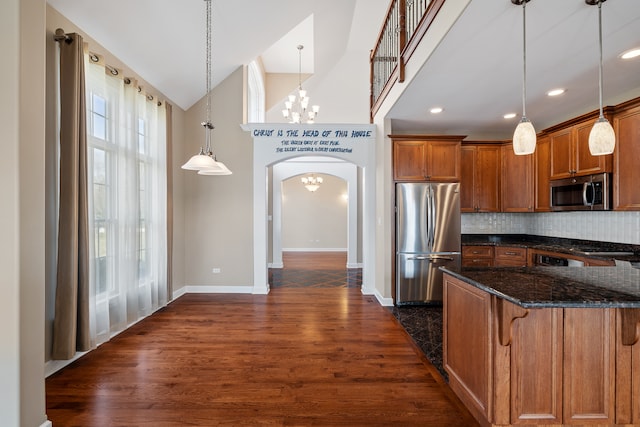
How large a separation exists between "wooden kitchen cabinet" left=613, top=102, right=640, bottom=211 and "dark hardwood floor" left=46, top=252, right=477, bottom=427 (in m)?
2.75

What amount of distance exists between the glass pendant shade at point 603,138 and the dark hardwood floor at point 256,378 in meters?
1.94

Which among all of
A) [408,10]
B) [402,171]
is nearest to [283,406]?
[402,171]

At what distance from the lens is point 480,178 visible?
4914 mm

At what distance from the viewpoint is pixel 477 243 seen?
4.66 m

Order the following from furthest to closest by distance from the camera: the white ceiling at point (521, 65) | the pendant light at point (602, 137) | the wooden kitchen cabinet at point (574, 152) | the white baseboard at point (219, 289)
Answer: the white baseboard at point (219, 289) < the wooden kitchen cabinet at point (574, 152) < the white ceiling at point (521, 65) < the pendant light at point (602, 137)

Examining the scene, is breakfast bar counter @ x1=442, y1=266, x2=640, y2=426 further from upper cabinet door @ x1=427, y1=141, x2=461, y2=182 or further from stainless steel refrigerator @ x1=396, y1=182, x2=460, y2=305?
upper cabinet door @ x1=427, y1=141, x2=461, y2=182

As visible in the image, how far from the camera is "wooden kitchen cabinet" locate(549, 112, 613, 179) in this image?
3.53 metres

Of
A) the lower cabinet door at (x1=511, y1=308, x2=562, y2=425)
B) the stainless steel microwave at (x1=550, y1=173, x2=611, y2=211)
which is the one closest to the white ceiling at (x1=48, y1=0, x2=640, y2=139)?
the stainless steel microwave at (x1=550, y1=173, x2=611, y2=211)

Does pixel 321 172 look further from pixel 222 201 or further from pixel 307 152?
pixel 222 201

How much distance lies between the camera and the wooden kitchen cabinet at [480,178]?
16.1ft

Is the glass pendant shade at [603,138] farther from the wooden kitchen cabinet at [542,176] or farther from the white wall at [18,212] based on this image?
the white wall at [18,212]

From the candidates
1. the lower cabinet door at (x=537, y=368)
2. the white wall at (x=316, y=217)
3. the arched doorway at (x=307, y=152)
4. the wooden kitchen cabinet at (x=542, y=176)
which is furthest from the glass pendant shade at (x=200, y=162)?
the white wall at (x=316, y=217)

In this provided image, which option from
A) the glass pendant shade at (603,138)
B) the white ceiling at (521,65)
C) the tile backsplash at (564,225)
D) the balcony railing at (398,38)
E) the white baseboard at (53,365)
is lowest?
the white baseboard at (53,365)

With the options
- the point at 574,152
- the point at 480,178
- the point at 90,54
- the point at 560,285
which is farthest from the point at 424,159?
the point at 90,54
